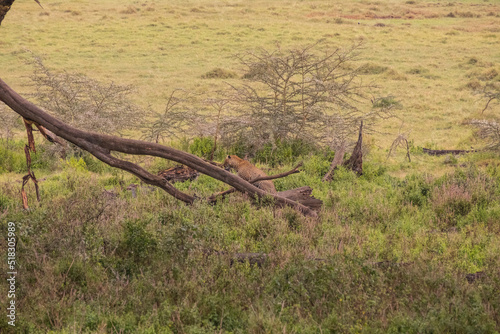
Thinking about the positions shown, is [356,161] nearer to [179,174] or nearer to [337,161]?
[337,161]

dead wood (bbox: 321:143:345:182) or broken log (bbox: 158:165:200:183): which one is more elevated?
dead wood (bbox: 321:143:345:182)

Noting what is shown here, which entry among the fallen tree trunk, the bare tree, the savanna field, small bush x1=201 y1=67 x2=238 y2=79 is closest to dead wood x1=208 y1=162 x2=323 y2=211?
the savanna field

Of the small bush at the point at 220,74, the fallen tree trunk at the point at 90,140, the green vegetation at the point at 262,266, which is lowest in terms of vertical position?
the small bush at the point at 220,74

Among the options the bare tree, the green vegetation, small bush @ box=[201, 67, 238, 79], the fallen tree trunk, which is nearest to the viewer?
the green vegetation

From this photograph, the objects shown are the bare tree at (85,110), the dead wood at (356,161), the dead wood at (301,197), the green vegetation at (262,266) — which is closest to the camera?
the green vegetation at (262,266)

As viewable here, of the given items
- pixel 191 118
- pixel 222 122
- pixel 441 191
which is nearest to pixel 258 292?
pixel 441 191

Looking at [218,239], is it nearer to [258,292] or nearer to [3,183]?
[258,292]

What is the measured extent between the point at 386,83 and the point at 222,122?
9.57 m

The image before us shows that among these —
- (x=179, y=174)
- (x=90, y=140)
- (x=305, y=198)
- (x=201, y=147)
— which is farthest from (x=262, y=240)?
(x=201, y=147)

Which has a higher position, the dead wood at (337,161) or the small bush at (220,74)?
the dead wood at (337,161)

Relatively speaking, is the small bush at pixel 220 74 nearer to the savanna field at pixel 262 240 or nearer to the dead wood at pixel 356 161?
the savanna field at pixel 262 240

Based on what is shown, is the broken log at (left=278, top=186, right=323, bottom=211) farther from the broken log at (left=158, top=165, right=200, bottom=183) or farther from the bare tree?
the bare tree

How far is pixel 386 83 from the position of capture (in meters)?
17.4

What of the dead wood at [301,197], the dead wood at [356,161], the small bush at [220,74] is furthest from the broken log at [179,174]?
the small bush at [220,74]
